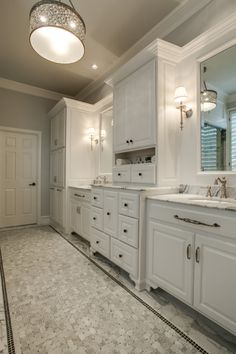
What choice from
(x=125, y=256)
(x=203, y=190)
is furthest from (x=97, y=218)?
(x=203, y=190)

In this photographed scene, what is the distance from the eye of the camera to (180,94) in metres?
2.19

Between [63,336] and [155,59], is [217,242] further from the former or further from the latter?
[155,59]

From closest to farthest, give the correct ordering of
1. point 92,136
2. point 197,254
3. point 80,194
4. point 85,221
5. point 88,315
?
point 197,254 < point 88,315 < point 85,221 < point 80,194 < point 92,136

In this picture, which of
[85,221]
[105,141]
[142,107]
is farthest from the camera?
[105,141]

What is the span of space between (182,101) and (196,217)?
1370mm

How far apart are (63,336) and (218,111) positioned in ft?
7.84

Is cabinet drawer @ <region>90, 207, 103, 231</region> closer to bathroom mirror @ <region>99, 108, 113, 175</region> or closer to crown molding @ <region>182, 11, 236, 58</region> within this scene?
bathroom mirror @ <region>99, 108, 113, 175</region>

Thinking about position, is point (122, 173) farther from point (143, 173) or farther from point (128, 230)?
point (128, 230)

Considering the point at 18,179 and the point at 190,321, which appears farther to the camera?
the point at 18,179

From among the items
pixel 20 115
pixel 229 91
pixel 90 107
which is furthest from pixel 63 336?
pixel 20 115

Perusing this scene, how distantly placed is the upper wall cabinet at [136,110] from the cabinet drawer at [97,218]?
91cm

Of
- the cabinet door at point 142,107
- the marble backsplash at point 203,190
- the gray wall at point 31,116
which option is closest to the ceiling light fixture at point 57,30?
the cabinet door at point 142,107

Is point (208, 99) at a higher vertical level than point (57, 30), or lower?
lower

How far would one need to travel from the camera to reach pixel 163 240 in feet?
5.94
